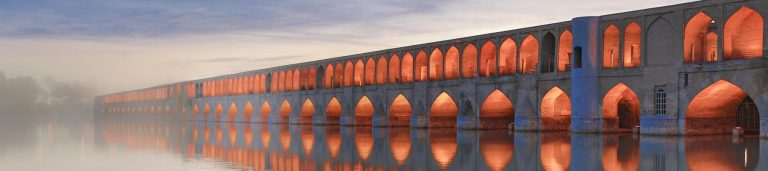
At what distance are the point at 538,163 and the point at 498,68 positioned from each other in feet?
58.2

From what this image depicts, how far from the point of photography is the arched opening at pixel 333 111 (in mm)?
42625

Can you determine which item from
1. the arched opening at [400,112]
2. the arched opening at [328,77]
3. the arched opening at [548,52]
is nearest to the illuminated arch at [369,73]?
the arched opening at [400,112]

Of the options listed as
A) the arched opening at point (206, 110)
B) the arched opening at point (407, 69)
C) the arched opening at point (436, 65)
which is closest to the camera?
the arched opening at point (436, 65)

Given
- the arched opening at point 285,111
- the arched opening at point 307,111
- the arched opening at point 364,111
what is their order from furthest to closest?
the arched opening at point 285,111 → the arched opening at point 307,111 → the arched opening at point 364,111

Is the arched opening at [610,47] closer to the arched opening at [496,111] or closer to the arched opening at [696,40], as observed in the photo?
the arched opening at [696,40]

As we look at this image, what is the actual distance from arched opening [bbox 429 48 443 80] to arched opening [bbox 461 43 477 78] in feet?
6.92

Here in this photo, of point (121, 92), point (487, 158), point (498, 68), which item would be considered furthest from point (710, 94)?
point (121, 92)

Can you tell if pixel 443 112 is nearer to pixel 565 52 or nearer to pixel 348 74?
pixel 565 52

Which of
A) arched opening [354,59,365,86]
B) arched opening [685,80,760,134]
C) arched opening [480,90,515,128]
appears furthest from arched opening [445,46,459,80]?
arched opening [685,80,760,134]

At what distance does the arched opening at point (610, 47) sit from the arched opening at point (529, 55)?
332 cm

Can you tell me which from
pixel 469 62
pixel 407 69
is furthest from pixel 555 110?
pixel 407 69

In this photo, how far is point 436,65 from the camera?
115 feet

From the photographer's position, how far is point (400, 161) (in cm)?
1307

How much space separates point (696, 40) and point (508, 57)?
26.9 feet
